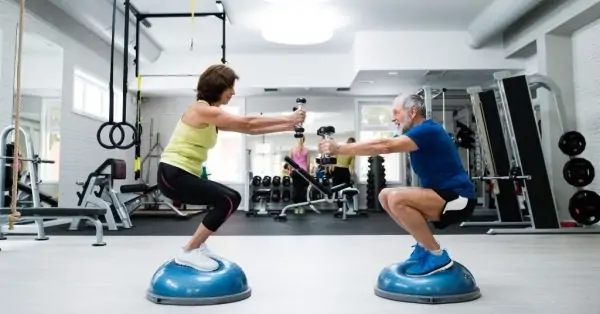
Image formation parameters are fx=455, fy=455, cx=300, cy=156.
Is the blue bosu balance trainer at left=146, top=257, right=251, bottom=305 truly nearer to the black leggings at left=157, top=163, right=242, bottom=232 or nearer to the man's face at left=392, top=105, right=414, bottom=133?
the black leggings at left=157, top=163, right=242, bottom=232

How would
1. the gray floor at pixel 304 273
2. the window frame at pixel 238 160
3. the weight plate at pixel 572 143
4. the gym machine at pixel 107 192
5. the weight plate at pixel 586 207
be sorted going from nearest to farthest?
the gray floor at pixel 304 273 → the weight plate at pixel 586 207 → the weight plate at pixel 572 143 → the gym machine at pixel 107 192 → the window frame at pixel 238 160

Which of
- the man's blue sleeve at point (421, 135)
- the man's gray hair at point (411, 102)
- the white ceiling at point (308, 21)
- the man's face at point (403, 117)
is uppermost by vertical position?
the white ceiling at point (308, 21)

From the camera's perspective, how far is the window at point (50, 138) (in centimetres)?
620

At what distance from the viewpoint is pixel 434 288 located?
6.80 feet

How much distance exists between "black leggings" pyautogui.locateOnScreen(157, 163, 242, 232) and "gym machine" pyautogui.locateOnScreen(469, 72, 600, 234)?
3.79 m

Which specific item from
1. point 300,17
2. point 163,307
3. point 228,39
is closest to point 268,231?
point 300,17

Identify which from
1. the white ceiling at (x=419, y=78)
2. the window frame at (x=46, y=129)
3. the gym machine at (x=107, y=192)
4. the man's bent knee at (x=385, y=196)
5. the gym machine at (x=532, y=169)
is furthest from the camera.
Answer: the white ceiling at (x=419, y=78)

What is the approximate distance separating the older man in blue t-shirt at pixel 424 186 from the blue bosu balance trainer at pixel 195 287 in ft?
2.47

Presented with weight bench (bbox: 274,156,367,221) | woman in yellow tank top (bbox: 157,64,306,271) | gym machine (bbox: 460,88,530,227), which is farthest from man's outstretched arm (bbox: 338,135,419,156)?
weight bench (bbox: 274,156,367,221)

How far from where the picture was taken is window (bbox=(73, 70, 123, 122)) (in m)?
7.31

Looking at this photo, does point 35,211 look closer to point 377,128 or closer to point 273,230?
point 273,230

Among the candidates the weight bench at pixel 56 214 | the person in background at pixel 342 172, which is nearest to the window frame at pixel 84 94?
the weight bench at pixel 56 214

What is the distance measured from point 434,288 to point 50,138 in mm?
5931

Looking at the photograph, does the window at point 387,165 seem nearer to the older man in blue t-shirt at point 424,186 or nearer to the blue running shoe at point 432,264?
the older man in blue t-shirt at point 424,186
